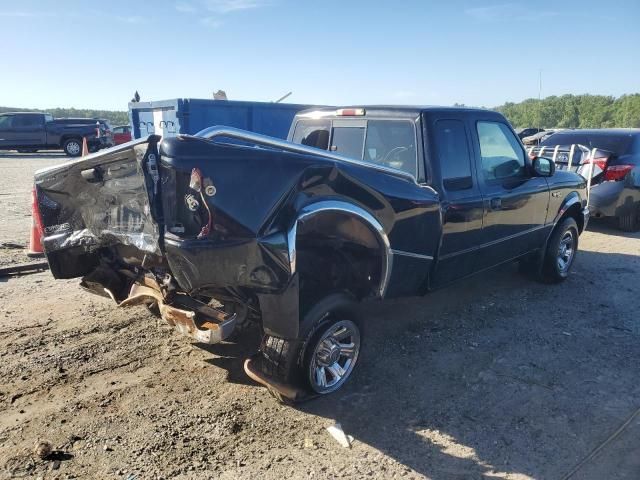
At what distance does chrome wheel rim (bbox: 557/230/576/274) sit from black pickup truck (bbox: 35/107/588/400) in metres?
1.32

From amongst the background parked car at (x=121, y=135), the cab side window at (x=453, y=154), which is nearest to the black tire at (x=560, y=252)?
the cab side window at (x=453, y=154)

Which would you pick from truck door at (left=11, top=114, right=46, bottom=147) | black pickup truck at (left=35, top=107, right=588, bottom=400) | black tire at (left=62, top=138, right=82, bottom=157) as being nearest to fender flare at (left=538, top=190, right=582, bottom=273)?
black pickup truck at (left=35, top=107, right=588, bottom=400)

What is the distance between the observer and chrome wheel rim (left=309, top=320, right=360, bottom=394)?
3479 millimetres

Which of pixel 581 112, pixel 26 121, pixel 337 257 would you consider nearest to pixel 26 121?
pixel 26 121

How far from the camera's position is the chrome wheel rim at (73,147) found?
2355 centimetres

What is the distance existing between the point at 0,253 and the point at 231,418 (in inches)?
193

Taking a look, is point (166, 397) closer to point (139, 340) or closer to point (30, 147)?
point (139, 340)

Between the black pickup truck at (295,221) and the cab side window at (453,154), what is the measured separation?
0.6 inches

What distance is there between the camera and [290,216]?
2961 mm

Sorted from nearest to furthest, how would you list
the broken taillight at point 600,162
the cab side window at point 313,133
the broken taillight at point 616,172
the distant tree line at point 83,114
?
the cab side window at point 313,133 → the broken taillight at point 616,172 → the broken taillight at point 600,162 → the distant tree line at point 83,114

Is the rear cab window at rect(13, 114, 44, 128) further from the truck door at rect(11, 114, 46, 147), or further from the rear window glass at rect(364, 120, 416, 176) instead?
the rear window glass at rect(364, 120, 416, 176)

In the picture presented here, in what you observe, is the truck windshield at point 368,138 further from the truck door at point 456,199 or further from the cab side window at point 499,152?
the cab side window at point 499,152

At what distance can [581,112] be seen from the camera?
4141cm

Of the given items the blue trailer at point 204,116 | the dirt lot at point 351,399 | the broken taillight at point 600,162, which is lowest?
the dirt lot at point 351,399
